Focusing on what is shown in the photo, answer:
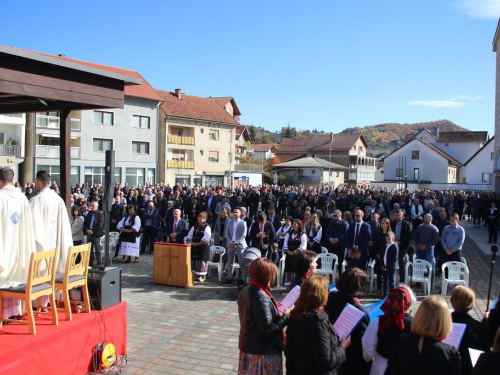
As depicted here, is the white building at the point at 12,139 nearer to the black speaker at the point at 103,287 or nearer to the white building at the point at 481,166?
the black speaker at the point at 103,287

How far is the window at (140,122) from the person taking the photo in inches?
1598

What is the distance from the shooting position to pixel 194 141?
47.6 metres

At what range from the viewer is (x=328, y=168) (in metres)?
61.4

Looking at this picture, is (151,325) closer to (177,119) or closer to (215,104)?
(177,119)

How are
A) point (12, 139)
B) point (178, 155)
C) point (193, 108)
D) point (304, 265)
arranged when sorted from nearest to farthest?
point (304, 265)
point (12, 139)
point (178, 155)
point (193, 108)

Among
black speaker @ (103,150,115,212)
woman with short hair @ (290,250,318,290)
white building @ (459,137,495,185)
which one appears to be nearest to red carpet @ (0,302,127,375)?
black speaker @ (103,150,115,212)

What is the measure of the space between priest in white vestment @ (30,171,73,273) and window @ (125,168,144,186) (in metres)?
35.1

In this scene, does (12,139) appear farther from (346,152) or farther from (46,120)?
(346,152)

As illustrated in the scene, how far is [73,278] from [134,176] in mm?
36305

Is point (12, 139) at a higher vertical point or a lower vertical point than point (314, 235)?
higher

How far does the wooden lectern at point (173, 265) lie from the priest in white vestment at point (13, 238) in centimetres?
485

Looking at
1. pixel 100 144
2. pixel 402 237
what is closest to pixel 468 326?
pixel 402 237

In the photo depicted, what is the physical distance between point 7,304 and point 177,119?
41227 mm

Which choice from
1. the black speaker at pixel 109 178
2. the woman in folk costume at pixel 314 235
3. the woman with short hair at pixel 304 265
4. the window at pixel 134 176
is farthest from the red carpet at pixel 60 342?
the window at pixel 134 176
